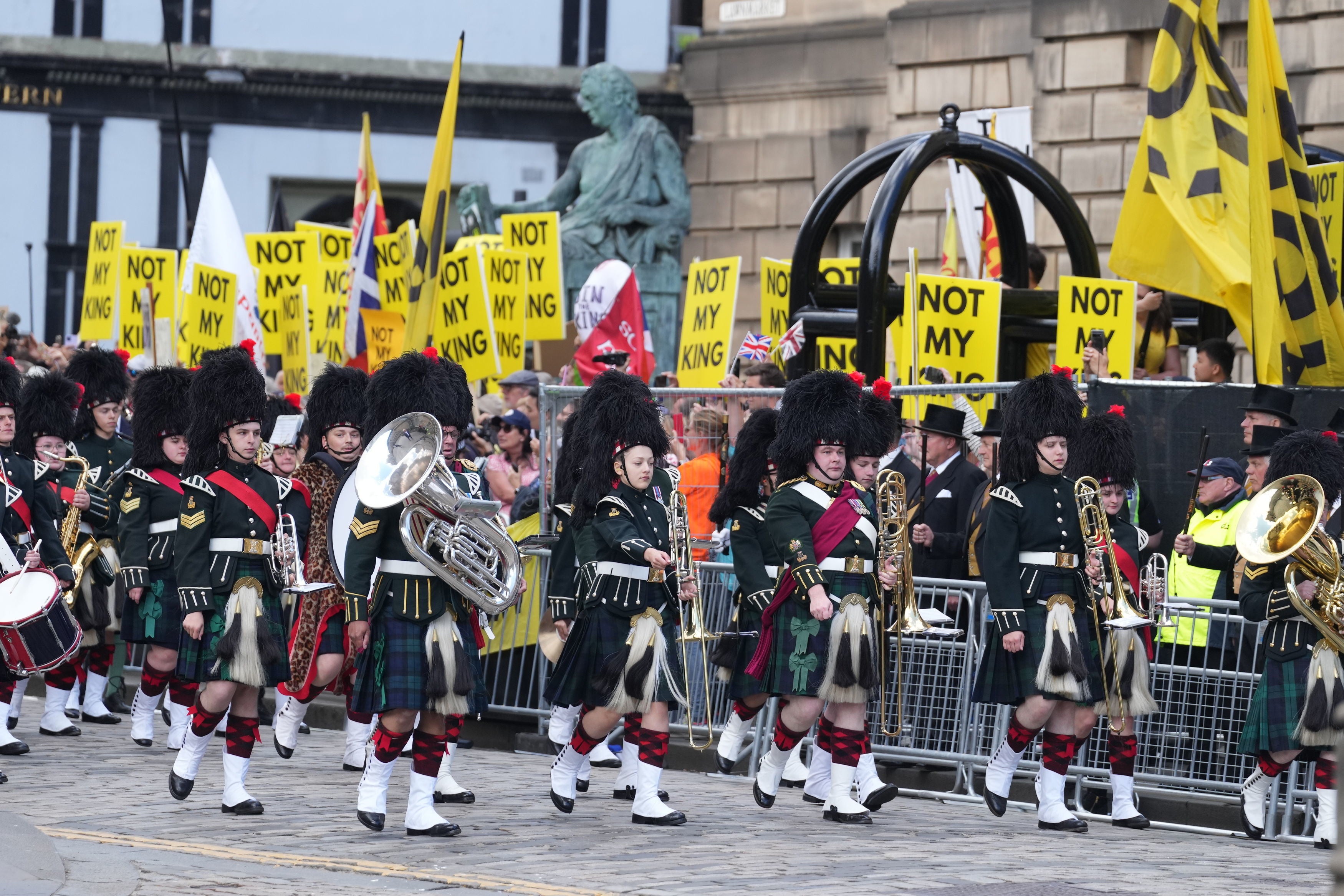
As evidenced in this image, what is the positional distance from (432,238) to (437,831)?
6.44 meters

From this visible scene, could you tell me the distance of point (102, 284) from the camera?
59.0 ft

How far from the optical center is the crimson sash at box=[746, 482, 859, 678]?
9391mm

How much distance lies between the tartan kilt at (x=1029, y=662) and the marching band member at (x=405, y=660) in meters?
2.17

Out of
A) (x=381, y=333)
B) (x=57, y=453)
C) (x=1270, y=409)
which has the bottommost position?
(x=57, y=453)

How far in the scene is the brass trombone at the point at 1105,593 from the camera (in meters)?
9.29

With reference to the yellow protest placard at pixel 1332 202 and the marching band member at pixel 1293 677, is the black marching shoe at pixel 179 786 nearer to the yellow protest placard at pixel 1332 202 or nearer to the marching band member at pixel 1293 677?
the marching band member at pixel 1293 677

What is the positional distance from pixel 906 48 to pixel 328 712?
36.8 feet

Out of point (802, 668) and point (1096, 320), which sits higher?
point (1096, 320)

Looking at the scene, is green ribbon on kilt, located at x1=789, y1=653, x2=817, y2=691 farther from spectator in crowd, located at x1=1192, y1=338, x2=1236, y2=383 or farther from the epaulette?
spectator in crowd, located at x1=1192, y1=338, x2=1236, y2=383

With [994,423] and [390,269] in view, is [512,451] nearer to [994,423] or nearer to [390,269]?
[390,269]

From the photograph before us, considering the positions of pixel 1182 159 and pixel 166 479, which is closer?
pixel 166 479

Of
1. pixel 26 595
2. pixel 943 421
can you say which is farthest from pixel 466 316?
pixel 26 595

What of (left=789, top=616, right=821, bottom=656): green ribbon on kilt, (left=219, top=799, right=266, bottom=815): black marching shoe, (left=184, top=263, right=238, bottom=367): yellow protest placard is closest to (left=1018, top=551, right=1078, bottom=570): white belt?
(left=789, top=616, right=821, bottom=656): green ribbon on kilt

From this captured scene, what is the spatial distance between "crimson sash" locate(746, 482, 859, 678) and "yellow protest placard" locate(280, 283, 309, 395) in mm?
7802
